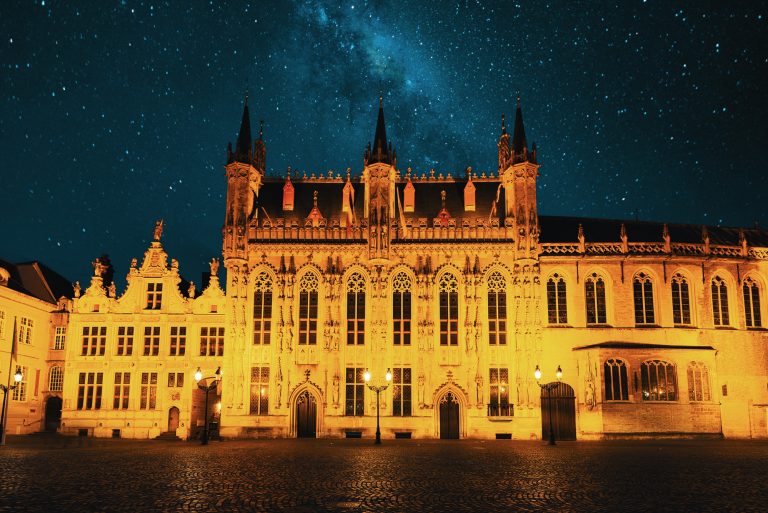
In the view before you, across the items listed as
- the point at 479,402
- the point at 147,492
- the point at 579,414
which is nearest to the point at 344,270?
the point at 479,402

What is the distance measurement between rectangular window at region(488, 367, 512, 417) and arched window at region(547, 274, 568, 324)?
4978 millimetres

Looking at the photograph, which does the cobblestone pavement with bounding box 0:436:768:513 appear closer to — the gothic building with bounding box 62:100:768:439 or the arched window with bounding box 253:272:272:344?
the gothic building with bounding box 62:100:768:439

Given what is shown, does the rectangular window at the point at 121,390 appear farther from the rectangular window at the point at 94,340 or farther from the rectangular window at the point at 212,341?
the rectangular window at the point at 212,341

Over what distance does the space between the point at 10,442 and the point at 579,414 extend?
115ft

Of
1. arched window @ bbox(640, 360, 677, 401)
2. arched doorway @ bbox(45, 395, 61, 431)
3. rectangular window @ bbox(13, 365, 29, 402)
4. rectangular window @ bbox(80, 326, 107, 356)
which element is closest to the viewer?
arched window @ bbox(640, 360, 677, 401)

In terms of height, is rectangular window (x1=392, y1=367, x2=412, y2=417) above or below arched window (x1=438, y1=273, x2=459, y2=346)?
below

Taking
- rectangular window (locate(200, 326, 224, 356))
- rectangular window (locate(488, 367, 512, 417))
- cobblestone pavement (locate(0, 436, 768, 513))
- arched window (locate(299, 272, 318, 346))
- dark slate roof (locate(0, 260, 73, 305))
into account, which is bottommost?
cobblestone pavement (locate(0, 436, 768, 513))

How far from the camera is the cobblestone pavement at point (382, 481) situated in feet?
49.3

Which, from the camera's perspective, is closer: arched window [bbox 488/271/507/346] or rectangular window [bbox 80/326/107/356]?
arched window [bbox 488/271/507/346]

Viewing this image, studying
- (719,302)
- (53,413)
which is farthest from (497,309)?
(53,413)

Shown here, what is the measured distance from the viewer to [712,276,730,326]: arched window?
45.9 meters

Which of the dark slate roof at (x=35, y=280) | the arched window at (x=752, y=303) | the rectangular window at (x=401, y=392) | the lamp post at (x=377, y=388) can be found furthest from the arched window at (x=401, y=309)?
the dark slate roof at (x=35, y=280)

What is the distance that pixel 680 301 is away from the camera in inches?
1807

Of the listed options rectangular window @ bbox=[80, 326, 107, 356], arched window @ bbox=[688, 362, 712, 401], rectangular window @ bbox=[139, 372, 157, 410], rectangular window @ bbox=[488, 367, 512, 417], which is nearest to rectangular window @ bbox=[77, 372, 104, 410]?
rectangular window @ bbox=[80, 326, 107, 356]
